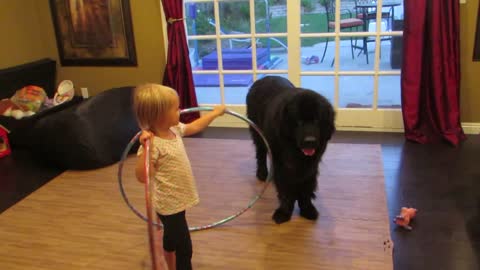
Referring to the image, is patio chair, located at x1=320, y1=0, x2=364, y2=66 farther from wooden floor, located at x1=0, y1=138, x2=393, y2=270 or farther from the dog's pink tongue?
the dog's pink tongue

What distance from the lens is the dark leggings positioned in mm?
1814

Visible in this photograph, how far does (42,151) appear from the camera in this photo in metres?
3.38

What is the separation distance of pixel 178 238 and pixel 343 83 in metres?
3.73

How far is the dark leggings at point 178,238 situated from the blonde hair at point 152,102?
17.3 inches

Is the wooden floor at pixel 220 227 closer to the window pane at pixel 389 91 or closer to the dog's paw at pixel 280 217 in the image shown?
the dog's paw at pixel 280 217

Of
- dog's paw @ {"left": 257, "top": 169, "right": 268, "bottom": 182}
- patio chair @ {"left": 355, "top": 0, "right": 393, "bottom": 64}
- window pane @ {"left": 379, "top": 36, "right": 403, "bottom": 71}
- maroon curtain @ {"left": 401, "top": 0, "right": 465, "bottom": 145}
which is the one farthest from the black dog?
window pane @ {"left": 379, "top": 36, "right": 403, "bottom": 71}

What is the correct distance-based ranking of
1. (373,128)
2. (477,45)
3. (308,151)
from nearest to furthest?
1. (308,151)
2. (477,45)
3. (373,128)

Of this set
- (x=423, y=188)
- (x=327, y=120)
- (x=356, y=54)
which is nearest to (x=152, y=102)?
(x=327, y=120)

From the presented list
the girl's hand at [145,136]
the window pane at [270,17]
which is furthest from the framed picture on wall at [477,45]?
the girl's hand at [145,136]

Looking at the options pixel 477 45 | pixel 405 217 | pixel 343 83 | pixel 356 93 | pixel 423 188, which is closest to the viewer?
pixel 405 217

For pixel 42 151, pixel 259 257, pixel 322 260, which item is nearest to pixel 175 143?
pixel 259 257

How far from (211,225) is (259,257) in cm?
42

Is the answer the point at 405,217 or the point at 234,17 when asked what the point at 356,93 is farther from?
the point at 405,217

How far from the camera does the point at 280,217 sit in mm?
2523
